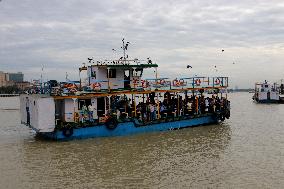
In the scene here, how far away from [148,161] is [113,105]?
753cm

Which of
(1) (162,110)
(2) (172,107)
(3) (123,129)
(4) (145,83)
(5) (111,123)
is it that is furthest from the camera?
(2) (172,107)

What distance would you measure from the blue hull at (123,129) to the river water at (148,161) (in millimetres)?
391

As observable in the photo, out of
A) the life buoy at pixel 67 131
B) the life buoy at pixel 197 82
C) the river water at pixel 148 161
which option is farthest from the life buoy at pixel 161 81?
the life buoy at pixel 67 131

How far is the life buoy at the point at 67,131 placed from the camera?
20169mm

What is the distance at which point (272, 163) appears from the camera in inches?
611

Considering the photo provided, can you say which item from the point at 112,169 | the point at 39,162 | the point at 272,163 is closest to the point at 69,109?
the point at 39,162

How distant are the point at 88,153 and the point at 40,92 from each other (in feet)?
22.5

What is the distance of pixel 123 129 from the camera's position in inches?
867

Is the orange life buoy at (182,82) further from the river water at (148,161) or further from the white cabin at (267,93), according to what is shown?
the white cabin at (267,93)

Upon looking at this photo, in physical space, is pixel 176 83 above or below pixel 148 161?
above

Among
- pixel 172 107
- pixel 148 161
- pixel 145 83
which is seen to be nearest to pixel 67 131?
pixel 148 161

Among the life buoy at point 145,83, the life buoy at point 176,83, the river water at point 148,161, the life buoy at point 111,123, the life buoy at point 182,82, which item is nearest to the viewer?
the river water at point 148,161

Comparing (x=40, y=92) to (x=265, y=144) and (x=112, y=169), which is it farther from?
(x=265, y=144)

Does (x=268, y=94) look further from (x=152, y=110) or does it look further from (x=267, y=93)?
(x=152, y=110)
